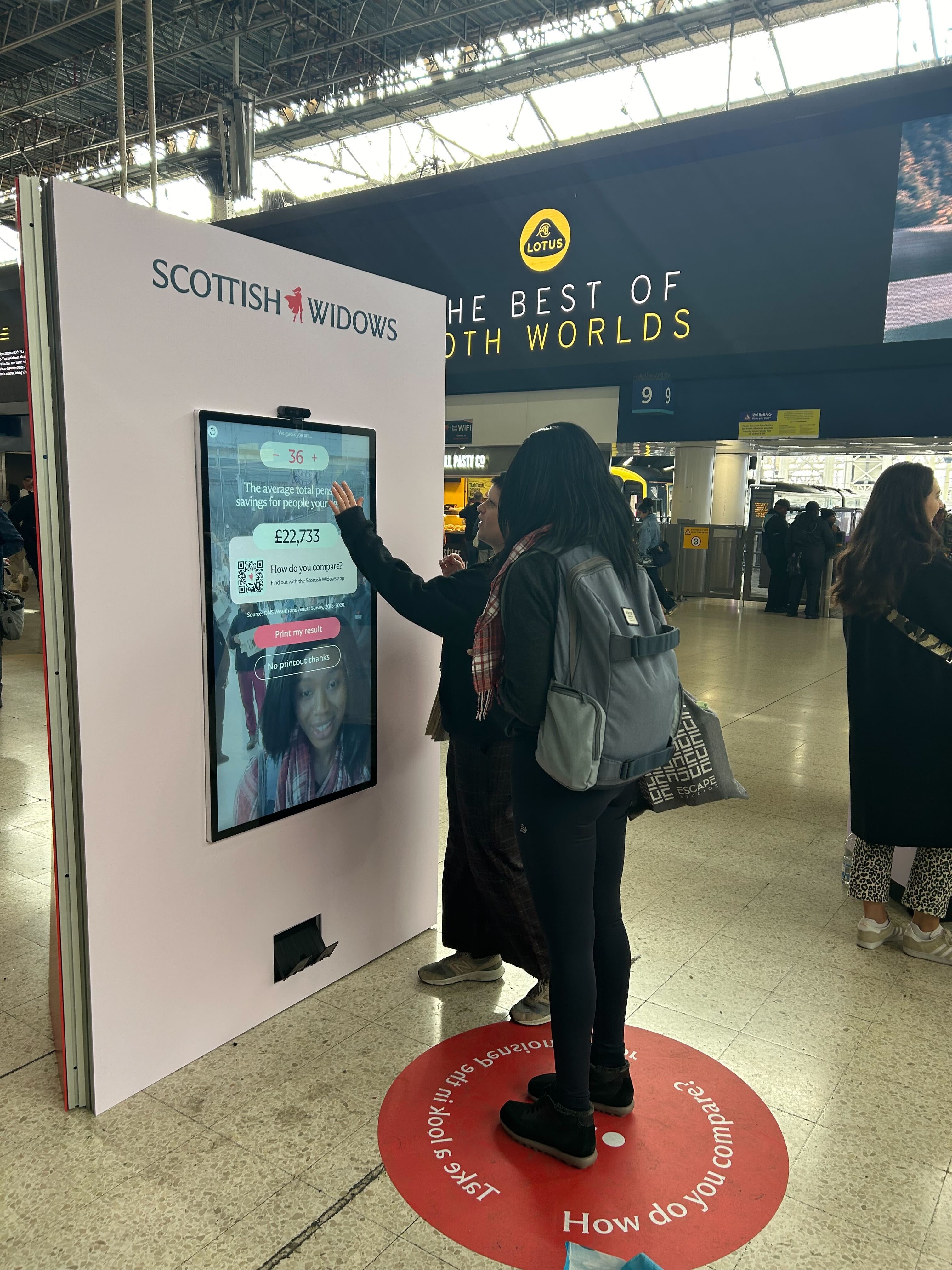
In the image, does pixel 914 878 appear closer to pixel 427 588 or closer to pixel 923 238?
pixel 427 588

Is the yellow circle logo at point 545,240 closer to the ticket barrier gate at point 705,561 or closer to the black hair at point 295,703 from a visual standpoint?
the black hair at point 295,703

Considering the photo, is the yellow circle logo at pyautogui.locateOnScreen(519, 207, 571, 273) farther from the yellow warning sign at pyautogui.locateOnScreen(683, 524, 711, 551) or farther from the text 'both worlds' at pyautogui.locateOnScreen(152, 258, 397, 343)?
the yellow warning sign at pyautogui.locateOnScreen(683, 524, 711, 551)

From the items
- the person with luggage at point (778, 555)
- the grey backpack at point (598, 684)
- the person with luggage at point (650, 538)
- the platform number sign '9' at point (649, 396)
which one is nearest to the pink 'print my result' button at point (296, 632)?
the grey backpack at point (598, 684)

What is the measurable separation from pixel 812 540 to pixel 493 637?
11306 millimetres

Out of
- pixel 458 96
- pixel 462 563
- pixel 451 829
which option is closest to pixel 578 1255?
pixel 451 829

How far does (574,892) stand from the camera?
6.06 feet

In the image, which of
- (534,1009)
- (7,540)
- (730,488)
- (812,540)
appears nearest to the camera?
(534,1009)

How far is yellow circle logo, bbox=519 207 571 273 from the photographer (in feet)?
18.8

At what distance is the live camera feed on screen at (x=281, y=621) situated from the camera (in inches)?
88.6

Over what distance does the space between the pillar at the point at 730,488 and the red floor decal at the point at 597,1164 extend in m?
14.3

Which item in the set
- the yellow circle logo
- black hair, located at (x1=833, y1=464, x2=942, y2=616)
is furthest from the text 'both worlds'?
the yellow circle logo

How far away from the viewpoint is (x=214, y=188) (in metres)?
10.1

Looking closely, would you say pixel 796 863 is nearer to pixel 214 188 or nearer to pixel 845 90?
pixel 845 90

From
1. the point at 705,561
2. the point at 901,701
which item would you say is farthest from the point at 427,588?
the point at 705,561
